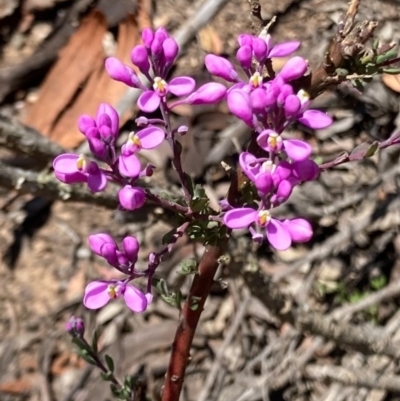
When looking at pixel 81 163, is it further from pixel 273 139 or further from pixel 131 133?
pixel 273 139

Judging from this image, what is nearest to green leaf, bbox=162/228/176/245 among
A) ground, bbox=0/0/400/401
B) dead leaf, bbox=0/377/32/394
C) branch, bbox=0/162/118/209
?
branch, bbox=0/162/118/209

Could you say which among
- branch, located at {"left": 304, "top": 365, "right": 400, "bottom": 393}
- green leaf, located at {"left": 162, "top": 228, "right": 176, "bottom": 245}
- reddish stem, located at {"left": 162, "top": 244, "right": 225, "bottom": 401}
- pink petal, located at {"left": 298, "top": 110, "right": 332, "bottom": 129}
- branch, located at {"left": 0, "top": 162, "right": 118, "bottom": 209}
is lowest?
branch, located at {"left": 304, "top": 365, "right": 400, "bottom": 393}

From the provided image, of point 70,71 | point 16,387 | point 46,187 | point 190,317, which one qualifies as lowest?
point 16,387

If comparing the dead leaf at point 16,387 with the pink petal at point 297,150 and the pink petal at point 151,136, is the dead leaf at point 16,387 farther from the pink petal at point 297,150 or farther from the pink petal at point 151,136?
the pink petal at point 297,150

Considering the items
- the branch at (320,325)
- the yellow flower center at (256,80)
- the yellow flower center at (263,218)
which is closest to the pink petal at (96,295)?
the yellow flower center at (263,218)

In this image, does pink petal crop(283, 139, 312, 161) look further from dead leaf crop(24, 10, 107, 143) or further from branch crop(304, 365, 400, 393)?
dead leaf crop(24, 10, 107, 143)

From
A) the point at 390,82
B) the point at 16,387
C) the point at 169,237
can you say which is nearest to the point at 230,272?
the point at 390,82
